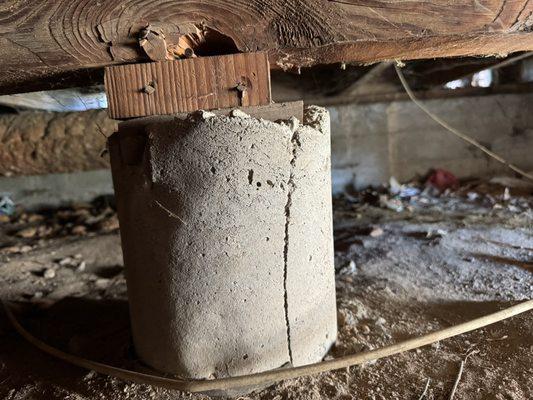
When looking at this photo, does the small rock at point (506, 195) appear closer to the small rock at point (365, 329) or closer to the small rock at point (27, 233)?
the small rock at point (365, 329)

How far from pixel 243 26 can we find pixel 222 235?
58 cm

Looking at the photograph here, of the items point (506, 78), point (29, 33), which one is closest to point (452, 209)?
point (506, 78)

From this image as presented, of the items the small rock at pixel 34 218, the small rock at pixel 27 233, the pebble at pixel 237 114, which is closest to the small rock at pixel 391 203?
the pebble at pixel 237 114

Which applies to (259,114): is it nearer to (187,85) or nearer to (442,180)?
(187,85)

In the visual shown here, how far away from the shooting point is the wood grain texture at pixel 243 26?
106cm

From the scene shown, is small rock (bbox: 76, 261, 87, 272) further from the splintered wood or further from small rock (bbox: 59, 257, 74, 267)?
the splintered wood

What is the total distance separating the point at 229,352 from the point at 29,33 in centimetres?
106

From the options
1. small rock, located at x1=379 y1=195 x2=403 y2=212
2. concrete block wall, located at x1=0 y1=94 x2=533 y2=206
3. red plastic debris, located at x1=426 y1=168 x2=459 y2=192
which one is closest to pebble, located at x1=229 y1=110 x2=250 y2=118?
small rock, located at x1=379 y1=195 x2=403 y2=212

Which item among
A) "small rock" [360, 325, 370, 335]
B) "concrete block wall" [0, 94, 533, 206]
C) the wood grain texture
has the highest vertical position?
the wood grain texture

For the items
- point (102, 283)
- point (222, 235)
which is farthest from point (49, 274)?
point (222, 235)

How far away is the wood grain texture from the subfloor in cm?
105

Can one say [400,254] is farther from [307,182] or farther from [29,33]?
[29,33]

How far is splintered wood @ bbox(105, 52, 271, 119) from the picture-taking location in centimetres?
114

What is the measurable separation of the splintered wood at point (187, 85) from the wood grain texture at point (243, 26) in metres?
0.04
